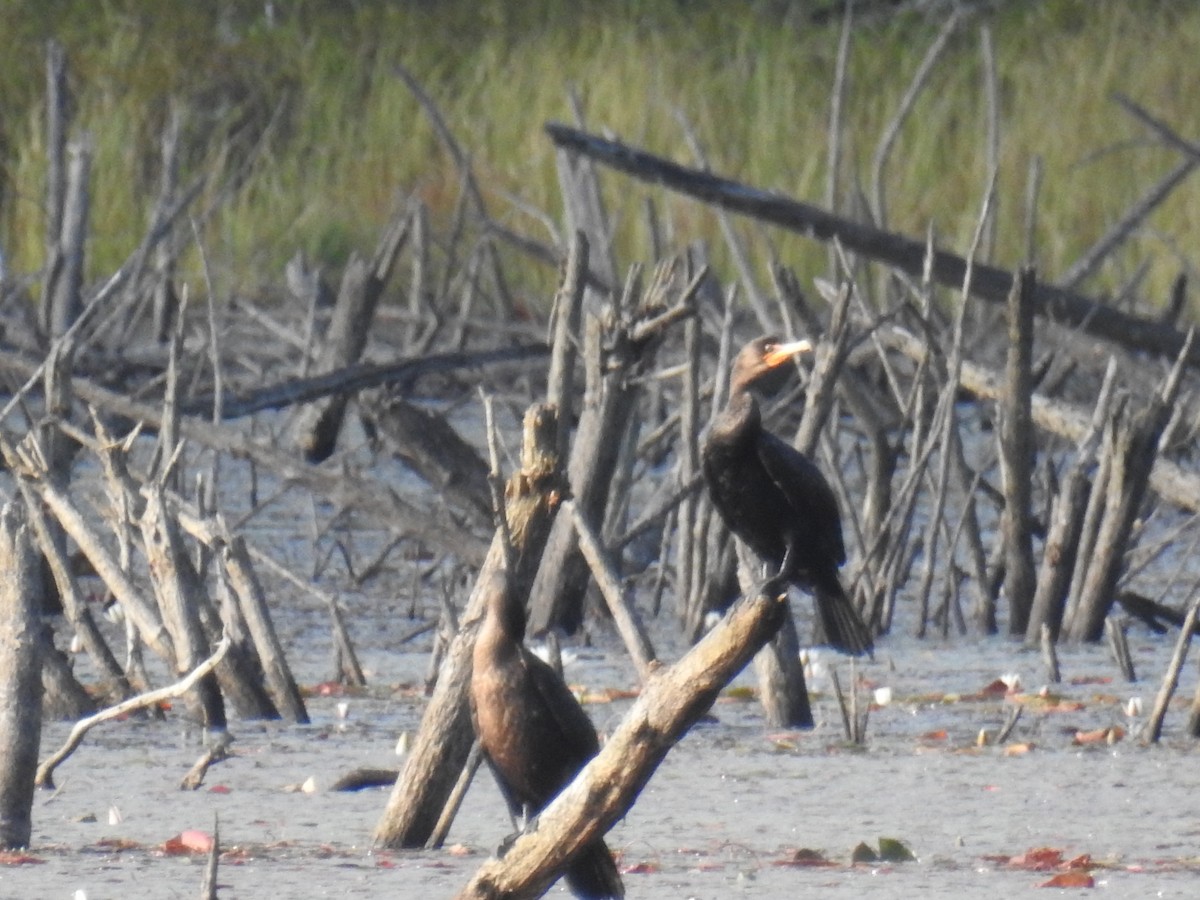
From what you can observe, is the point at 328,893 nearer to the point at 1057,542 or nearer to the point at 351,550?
the point at 1057,542

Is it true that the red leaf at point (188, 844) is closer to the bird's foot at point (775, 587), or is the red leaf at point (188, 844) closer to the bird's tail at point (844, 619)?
the bird's foot at point (775, 587)

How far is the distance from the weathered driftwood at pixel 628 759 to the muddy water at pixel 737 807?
24.7 inches

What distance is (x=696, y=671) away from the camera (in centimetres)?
280

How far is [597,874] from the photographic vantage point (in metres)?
3.26

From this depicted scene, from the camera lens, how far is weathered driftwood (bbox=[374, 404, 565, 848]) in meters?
3.67

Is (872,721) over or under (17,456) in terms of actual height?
under

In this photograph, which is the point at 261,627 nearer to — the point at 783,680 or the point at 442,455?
the point at 783,680

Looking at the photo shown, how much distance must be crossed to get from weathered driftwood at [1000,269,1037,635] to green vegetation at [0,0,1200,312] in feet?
8.21

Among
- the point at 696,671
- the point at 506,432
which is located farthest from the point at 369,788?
the point at 506,432

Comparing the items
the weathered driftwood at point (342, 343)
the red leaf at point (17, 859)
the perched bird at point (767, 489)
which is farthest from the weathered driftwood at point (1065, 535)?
the red leaf at point (17, 859)

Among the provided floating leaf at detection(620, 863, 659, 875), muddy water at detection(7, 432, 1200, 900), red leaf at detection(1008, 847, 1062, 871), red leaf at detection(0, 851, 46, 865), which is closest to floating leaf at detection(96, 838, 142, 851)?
muddy water at detection(7, 432, 1200, 900)

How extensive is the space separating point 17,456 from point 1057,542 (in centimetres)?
219

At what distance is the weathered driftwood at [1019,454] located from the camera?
5.34m

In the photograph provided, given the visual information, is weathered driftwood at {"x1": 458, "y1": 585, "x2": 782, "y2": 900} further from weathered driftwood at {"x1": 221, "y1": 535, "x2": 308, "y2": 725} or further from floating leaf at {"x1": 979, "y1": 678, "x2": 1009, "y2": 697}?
floating leaf at {"x1": 979, "y1": 678, "x2": 1009, "y2": 697}
